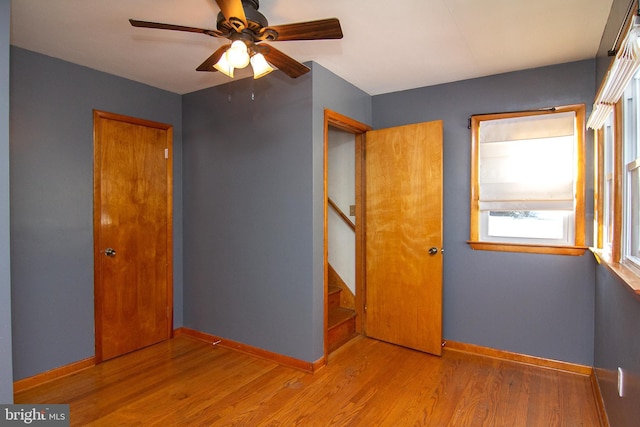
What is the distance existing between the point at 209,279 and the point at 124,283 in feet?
2.29

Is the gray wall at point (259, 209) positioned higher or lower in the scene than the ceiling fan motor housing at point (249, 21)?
lower

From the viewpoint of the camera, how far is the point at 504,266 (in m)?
2.87

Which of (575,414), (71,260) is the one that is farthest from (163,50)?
(575,414)

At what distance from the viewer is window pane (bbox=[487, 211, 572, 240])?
2.72 metres

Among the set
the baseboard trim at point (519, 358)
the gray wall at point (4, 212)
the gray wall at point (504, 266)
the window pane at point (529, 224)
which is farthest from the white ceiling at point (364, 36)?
the baseboard trim at point (519, 358)

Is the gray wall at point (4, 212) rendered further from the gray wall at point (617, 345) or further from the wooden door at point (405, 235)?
the gray wall at point (617, 345)

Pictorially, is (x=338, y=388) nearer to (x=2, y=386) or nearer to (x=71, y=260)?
(x=2, y=386)

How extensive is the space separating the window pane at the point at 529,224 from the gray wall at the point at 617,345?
0.40 metres

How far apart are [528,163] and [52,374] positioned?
3.91 metres

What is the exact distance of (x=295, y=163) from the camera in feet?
8.97

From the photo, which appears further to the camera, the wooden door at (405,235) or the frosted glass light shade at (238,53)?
the wooden door at (405,235)

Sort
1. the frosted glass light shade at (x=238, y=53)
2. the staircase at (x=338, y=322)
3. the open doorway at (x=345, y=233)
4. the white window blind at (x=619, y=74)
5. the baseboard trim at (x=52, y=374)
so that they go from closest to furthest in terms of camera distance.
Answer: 1. the white window blind at (x=619, y=74)
2. the frosted glass light shade at (x=238, y=53)
3. the baseboard trim at (x=52, y=374)
4. the staircase at (x=338, y=322)
5. the open doorway at (x=345, y=233)

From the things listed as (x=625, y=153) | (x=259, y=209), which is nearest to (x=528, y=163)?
(x=625, y=153)

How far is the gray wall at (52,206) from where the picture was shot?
2.42m
